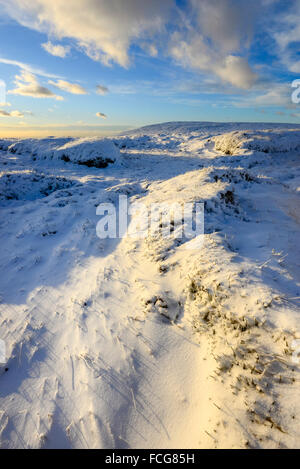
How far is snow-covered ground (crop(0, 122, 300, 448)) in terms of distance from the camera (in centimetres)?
256

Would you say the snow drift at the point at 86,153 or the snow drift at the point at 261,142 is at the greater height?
the snow drift at the point at 261,142

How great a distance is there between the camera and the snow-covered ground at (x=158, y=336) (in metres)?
2.56

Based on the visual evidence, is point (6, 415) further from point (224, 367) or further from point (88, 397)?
point (224, 367)

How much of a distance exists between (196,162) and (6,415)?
19.6m

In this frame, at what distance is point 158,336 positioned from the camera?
12.1 ft

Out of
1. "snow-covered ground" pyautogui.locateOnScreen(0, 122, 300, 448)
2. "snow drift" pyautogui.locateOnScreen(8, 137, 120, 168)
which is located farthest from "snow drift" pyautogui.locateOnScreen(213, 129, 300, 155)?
"snow-covered ground" pyautogui.locateOnScreen(0, 122, 300, 448)

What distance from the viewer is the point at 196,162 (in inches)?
758

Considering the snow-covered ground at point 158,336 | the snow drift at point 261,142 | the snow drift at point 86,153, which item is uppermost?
the snow drift at point 261,142

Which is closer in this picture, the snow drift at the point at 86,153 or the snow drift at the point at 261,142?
the snow drift at the point at 86,153

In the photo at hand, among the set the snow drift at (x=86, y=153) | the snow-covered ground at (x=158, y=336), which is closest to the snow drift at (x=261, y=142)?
the snow drift at (x=86, y=153)

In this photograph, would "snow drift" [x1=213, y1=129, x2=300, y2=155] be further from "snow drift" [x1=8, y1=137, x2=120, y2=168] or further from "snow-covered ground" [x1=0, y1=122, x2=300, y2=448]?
"snow-covered ground" [x1=0, y1=122, x2=300, y2=448]

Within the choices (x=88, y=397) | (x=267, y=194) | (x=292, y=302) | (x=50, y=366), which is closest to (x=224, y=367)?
(x=292, y=302)

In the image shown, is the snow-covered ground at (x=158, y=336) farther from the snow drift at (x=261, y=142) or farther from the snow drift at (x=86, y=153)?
the snow drift at (x=261, y=142)

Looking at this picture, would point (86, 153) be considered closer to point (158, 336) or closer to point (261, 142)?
point (261, 142)
